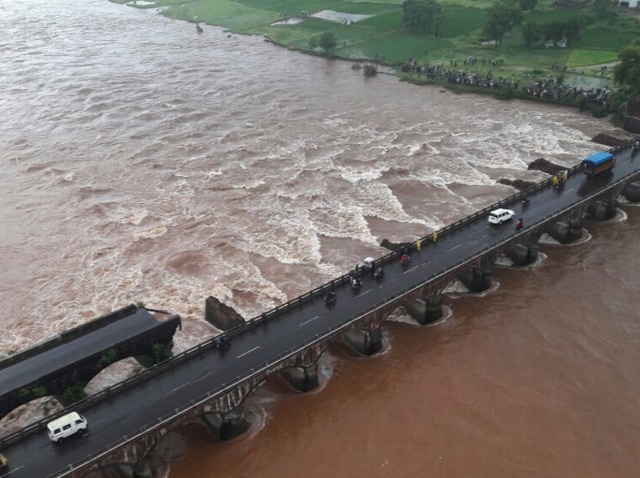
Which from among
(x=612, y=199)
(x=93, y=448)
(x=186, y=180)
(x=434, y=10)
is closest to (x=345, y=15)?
(x=434, y=10)

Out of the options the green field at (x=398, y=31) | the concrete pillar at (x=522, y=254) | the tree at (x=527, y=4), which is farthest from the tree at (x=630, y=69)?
the tree at (x=527, y=4)

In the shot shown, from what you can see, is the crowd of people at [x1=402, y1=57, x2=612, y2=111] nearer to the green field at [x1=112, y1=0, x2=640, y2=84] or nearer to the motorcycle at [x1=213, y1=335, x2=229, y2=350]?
the green field at [x1=112, y1=0, x2=640, y2=84]

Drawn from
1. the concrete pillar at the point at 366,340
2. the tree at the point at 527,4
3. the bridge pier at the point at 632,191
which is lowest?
the concrete pillar at the point at 366,340

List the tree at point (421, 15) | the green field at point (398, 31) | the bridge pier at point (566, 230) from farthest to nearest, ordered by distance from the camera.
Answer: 1. the tree at point (421, 15)
2. the green field at point (398, 31)
3. the bridge pier at point (566, 230)

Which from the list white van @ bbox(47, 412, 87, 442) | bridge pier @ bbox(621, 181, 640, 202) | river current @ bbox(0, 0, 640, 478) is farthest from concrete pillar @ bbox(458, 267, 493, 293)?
white van @ bbox(47, 412, 87, 442)

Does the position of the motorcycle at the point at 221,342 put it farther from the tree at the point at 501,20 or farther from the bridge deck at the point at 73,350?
the tree at the point at 501,20

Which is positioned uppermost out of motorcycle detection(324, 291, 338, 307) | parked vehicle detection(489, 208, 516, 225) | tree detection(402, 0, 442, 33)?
tree detection(402, 0, 442, 33)
